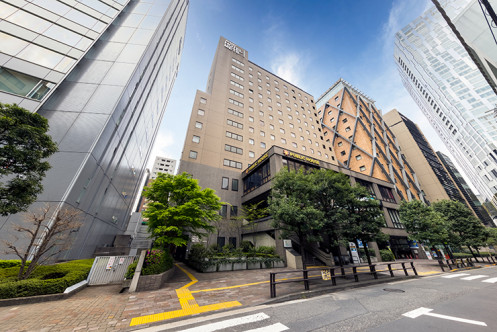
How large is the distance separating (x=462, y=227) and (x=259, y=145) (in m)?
30.9

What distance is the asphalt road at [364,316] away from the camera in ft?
13.8

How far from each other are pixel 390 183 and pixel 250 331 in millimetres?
38156

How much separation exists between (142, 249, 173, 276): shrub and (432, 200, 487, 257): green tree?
3225 cm

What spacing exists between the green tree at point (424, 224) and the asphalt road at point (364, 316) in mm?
15861

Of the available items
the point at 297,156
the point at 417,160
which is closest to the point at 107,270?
the point at 297,156

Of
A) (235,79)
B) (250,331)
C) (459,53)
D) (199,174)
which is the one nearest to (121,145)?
(199,174)

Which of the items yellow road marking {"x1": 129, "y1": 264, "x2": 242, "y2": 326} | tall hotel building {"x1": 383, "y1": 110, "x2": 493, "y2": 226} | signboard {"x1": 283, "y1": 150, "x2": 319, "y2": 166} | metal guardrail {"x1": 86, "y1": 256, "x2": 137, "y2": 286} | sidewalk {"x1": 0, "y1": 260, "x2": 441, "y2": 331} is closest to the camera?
sidewalk {"x1": 0, "y1": 260, "x2": 441, "y2": 331}

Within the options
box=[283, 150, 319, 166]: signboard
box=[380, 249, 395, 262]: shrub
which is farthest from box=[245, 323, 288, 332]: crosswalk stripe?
box=[380, 249, 395, 262]: shrub

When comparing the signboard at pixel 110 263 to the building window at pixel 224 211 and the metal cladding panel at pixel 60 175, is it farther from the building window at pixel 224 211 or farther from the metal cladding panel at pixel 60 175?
the building window at pixel 224 211

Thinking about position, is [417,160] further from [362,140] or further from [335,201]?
[335,201]

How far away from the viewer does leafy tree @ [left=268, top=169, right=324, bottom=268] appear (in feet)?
31.3

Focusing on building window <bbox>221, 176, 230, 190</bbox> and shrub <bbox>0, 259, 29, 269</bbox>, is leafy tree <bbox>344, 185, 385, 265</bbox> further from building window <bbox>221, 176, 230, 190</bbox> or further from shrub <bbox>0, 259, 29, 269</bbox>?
shrub <bbox>0, 259, 29, 269</bbox>

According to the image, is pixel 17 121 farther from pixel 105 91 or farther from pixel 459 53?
pixel 459 53

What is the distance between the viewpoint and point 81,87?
1469cm
